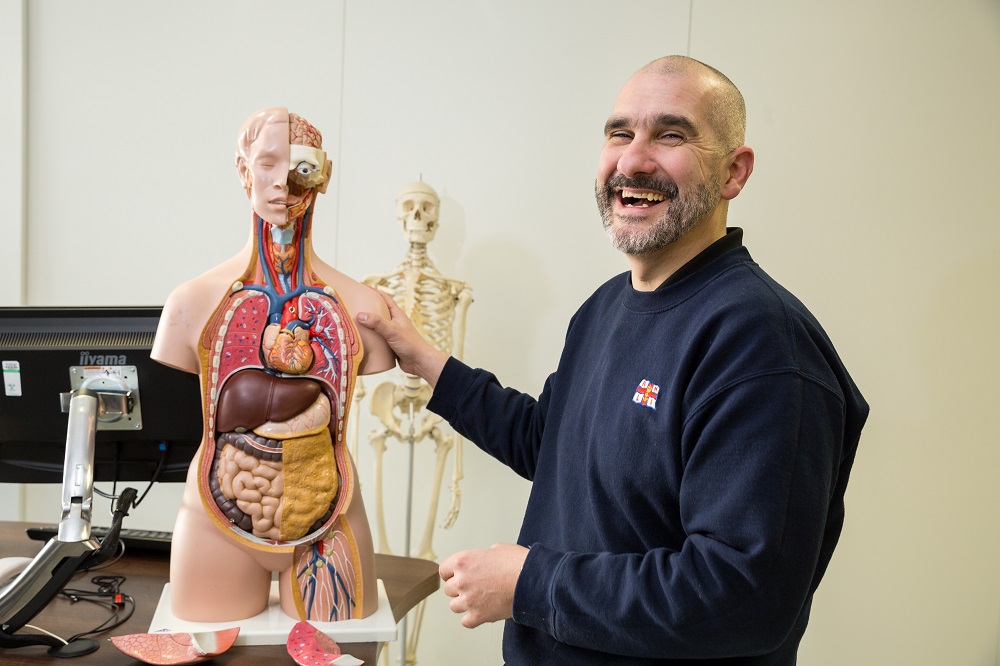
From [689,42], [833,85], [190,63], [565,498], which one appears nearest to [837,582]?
[833,85]

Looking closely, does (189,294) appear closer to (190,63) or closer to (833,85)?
(190,63)

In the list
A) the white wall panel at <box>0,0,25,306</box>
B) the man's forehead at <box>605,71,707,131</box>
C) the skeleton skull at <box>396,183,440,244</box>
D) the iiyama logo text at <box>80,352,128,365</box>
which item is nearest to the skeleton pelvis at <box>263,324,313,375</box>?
the iiyama logo text at <box>80,352,128,365</box>

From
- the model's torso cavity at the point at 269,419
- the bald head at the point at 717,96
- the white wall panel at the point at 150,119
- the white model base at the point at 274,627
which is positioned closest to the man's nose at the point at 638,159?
the bald head at the point at 717,96

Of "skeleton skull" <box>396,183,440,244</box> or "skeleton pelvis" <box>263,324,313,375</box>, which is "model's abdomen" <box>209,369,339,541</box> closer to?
"skeleton pelvis" <box>263,324,313,375</box>

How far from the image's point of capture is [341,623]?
1.77 meters

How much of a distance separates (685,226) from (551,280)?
2.11 metres

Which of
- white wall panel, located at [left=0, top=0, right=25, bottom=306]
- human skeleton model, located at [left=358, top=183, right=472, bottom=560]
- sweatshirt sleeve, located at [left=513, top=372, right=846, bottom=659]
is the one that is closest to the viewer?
sweatshirt sleeve, located at [left=513, top=372, right=846, bottom=659]

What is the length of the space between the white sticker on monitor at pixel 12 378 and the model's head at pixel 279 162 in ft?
1.98

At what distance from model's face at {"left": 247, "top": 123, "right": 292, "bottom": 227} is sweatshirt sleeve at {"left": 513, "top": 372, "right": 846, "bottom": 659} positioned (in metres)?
0.92

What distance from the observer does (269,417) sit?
5.74 feet

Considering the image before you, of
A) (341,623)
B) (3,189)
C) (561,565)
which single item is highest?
(3,189)

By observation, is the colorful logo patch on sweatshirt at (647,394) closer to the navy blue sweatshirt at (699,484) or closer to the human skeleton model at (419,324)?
the navy blue sweatshirt at (699,484)

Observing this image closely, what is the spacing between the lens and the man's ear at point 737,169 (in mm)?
1539

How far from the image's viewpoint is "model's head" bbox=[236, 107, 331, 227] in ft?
5.74
